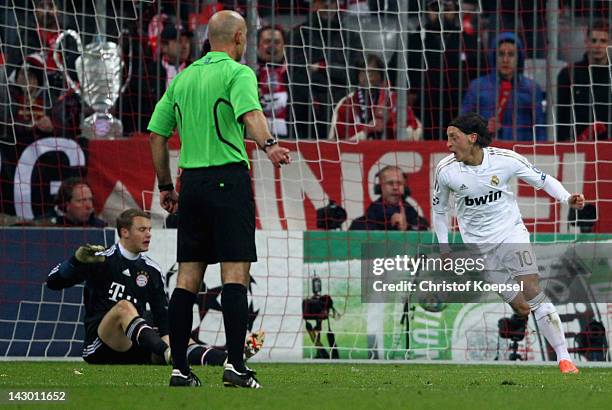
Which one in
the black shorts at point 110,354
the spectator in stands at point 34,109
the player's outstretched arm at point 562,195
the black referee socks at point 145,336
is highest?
the spectator in stands at point 34,109

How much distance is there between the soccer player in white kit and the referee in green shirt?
3909 mm

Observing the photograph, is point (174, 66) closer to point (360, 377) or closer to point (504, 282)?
point (504, 282)

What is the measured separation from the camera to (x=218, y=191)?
7.21 m

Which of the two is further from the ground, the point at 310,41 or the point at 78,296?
the point at 310,41

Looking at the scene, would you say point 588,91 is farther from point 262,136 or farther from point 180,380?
point 180,380

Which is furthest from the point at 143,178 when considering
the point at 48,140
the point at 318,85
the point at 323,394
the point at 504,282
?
the point at 323,394

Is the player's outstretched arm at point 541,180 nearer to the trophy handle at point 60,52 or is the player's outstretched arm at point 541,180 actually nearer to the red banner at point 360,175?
the red banner at point 360,175

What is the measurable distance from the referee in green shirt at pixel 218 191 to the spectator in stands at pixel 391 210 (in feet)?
18.3

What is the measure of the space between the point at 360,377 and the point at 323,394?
220 centimetres

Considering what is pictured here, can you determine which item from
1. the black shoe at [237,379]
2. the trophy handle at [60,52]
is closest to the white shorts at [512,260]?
the black shoe at [237,379]

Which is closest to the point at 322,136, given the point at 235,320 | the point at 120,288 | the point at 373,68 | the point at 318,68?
the point at 318,68

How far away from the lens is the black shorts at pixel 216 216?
718 centimetres

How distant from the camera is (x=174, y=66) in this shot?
1296cm

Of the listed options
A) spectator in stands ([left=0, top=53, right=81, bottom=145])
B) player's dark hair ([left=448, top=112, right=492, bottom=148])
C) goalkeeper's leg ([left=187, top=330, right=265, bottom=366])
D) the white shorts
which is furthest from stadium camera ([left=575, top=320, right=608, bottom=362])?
spectator in stands ([left=0, top=53, right=81, bottom=145])
